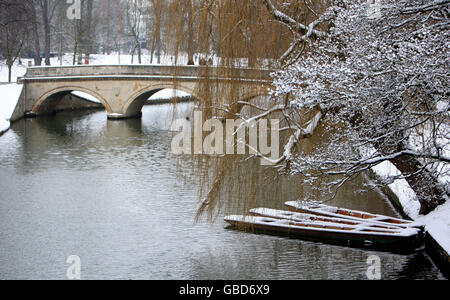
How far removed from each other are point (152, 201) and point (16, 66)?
96.1ft

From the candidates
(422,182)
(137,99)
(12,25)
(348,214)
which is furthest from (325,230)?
(12,25)

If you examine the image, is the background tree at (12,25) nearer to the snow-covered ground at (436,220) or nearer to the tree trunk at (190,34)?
the tree trunk at (190,34)

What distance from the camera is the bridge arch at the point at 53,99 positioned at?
28.7 m

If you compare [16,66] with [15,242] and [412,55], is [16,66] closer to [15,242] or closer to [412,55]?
[15,242]

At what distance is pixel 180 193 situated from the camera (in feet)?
44.6

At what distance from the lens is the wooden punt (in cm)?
1041

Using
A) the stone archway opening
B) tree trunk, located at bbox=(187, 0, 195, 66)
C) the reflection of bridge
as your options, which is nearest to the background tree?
the reflection of bridge

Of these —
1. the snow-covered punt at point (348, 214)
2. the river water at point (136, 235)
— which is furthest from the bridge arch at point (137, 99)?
the snow-covered punt at point (348, 214)

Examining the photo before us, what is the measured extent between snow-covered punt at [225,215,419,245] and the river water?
0.20 metres

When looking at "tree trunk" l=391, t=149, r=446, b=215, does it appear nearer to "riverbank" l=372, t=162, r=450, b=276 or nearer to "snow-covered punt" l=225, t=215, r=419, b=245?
"riverbank" l=372, t=162, r=450, b=276

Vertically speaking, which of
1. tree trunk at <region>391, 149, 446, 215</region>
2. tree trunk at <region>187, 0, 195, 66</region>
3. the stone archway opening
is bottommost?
tree trunk at <region>391, 149, 446, 215</region>

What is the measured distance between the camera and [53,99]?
30453mm

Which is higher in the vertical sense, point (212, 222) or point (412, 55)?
point (412, 55)
